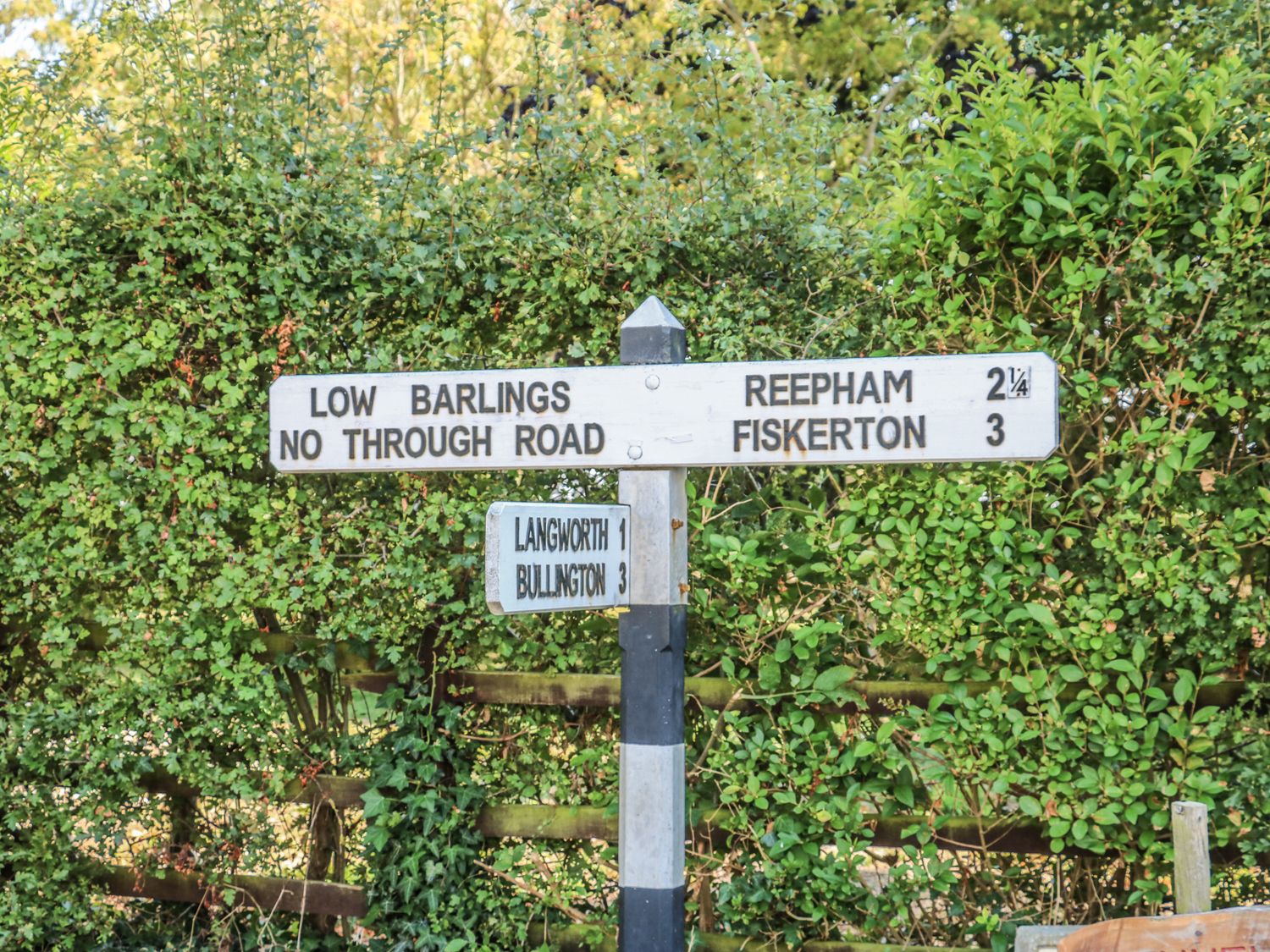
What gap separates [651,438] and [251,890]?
114 inches

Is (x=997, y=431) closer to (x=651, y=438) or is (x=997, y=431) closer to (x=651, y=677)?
(x=651, y=438)

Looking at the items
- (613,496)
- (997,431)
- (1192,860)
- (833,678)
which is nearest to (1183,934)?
(1192,860)

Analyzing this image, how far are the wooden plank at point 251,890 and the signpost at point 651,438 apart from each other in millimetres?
2123

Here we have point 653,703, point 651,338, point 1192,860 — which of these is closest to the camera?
point 653,703

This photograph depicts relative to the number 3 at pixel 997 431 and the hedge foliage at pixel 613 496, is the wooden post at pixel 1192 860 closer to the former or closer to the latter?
the hedge foliage at pixel 613 496

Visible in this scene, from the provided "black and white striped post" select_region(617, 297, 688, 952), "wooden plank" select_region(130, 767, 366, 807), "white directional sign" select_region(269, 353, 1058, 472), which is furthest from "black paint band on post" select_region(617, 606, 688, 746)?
"wooden plank" select_region(130, 767, 366, 807)

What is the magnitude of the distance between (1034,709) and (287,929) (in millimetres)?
3006

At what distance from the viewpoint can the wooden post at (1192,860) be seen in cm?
289

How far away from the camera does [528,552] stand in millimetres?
2369

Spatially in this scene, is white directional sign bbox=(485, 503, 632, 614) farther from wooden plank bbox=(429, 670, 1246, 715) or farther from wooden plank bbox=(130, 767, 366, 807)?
wooden plank bbox=(130, 767, 366, 807)

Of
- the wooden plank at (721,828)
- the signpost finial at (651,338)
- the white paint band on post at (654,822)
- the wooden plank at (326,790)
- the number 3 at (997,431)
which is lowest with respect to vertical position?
the wooden plank at (721,828)

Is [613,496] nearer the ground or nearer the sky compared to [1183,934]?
nearer the sky

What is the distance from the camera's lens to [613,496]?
4191mm

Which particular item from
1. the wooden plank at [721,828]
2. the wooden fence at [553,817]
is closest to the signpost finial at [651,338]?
the wooden fence at [553,817]
